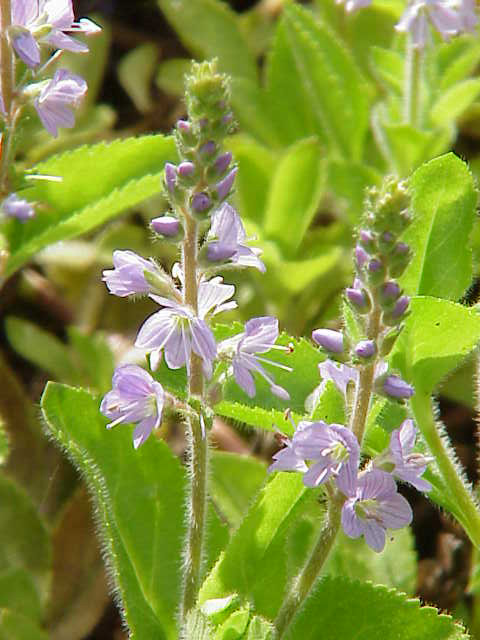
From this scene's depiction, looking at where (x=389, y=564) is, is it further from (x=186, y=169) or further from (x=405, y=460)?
(x=186, y=169)

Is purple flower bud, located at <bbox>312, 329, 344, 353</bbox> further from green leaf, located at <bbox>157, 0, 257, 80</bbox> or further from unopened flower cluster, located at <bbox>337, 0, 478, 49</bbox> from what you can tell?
green leaf, located at <bbox>157, 0, 257, 80</bbox>

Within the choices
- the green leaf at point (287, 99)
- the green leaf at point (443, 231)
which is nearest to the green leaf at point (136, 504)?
the green leaf at point (443, 231)

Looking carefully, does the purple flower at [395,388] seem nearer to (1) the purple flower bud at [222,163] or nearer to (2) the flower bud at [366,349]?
(2) the flower bud at [366,349]

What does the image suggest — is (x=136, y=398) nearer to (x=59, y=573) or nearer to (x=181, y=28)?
(x=59, y=573)

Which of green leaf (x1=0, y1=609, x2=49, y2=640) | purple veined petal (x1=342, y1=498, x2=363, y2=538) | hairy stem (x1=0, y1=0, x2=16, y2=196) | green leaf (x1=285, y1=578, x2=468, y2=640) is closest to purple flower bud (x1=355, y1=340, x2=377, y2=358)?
purple veined petal (x1=342, y1=498, x2=363, y2=538)

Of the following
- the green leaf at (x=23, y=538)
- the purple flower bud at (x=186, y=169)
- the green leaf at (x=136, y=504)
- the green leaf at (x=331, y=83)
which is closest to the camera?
the purple flower bud at (x=186, y=169)

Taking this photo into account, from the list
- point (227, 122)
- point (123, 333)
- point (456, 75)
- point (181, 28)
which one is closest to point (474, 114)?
point (456, 75)

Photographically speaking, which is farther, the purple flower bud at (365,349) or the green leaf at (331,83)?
the green leaf at (331,83)
